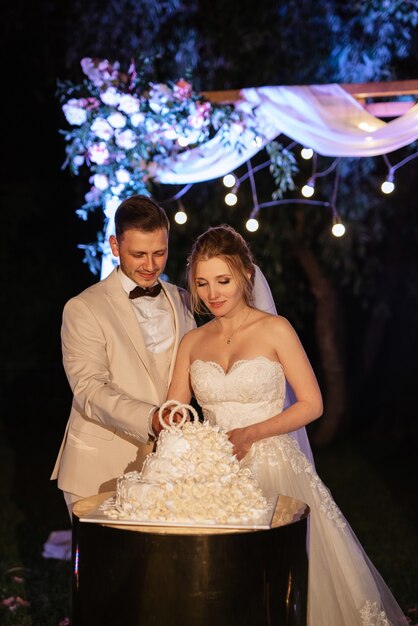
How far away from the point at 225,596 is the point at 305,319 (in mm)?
10387

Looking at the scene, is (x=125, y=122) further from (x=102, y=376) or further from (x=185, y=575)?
(x=185, y=575)

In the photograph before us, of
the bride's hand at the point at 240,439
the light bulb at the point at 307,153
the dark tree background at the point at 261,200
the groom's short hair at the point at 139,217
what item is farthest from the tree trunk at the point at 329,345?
the bride's hand at the point at 240,439

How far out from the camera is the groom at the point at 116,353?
3.77 meters

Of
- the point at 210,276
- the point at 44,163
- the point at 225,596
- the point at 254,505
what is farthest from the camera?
the point at 44,163

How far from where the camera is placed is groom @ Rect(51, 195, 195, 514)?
3773 mm

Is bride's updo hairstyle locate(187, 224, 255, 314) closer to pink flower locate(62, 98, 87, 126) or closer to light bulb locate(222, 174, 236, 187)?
light bulb locate(222, 174, 236, 187)

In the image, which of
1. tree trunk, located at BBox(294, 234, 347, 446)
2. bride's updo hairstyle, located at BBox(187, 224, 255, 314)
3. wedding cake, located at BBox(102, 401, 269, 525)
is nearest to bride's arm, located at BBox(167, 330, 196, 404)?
bride's updo hairstyle, located at BBox(187, 224, 255, 314)

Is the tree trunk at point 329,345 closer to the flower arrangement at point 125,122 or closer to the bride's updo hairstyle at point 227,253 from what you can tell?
the flower arrangement at point 125,122

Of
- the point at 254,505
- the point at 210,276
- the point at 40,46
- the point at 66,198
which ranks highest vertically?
the point at 40,46

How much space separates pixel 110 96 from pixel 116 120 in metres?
0.15

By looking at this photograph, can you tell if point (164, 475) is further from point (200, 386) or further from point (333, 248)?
point (333, 248)

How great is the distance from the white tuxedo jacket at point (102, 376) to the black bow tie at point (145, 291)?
5 centimetres

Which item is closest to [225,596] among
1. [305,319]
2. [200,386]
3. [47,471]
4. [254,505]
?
[254,505]

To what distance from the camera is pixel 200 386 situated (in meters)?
3.69
